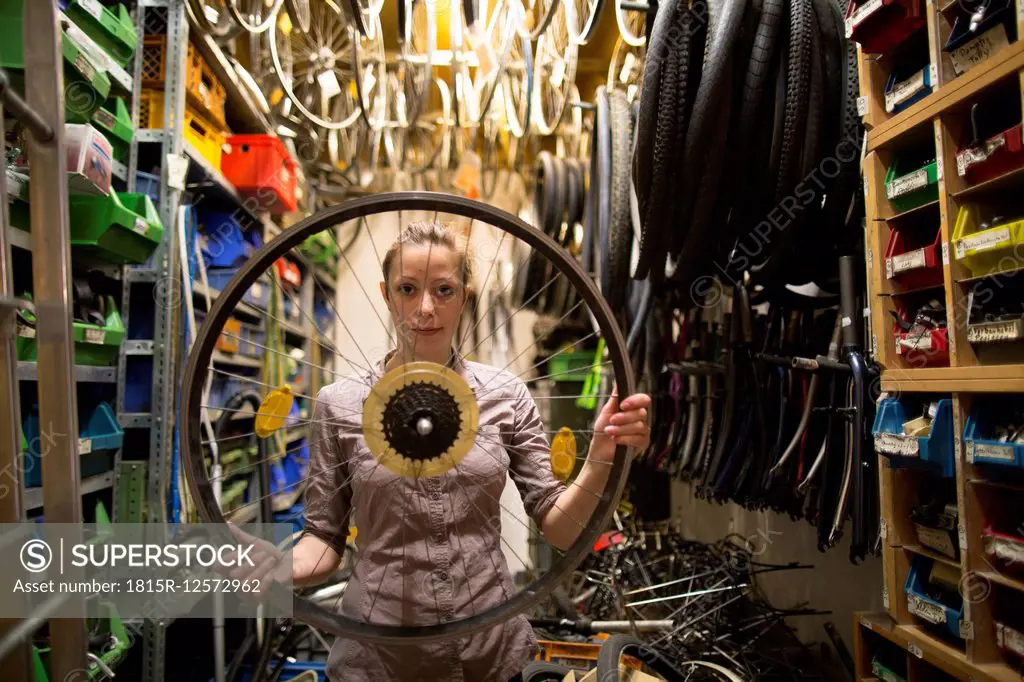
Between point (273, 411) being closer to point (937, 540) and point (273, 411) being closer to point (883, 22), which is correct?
point (937, 540)

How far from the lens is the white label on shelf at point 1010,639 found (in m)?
1.00

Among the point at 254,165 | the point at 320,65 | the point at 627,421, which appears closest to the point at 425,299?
the point at 627,421

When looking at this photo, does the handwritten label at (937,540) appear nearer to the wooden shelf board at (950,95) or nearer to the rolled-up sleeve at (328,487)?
the wooden shelf board at (950,95)

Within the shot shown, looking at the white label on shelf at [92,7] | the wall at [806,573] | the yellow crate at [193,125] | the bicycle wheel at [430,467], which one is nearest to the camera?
the bicycle wheel at [430,467]

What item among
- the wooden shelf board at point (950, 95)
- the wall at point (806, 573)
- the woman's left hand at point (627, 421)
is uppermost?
the wooden shelf board at point (950, 95)

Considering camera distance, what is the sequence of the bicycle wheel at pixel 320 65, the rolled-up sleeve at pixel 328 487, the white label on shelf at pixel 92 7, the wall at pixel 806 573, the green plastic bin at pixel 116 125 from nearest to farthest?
the rolled-up sleeve at pixel 328 487, the white label on shelf at pixel 92 7, the green plastic bin at pixel 116 125, the wall at pixel 806 573, the bicycle wheel at pixel 320 65

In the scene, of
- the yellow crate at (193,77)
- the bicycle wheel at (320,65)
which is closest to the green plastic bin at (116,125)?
the yellow crate at (193,77)

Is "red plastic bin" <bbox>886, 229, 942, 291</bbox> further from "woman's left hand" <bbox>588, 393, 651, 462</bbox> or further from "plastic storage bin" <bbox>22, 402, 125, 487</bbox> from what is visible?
"plastic storage bin" <bbox>22, 402, 125, 487</bbox>

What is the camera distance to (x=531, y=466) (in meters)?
1.11

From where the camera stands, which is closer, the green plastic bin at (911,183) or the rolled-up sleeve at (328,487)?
the rolled-up sleeve at (328,487)

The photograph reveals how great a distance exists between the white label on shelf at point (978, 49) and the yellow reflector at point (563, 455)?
1.05 meters

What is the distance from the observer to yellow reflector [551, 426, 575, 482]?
1068 millimetres

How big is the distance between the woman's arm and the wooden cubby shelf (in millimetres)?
657

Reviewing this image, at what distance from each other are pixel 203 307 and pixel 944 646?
270 centimetres
